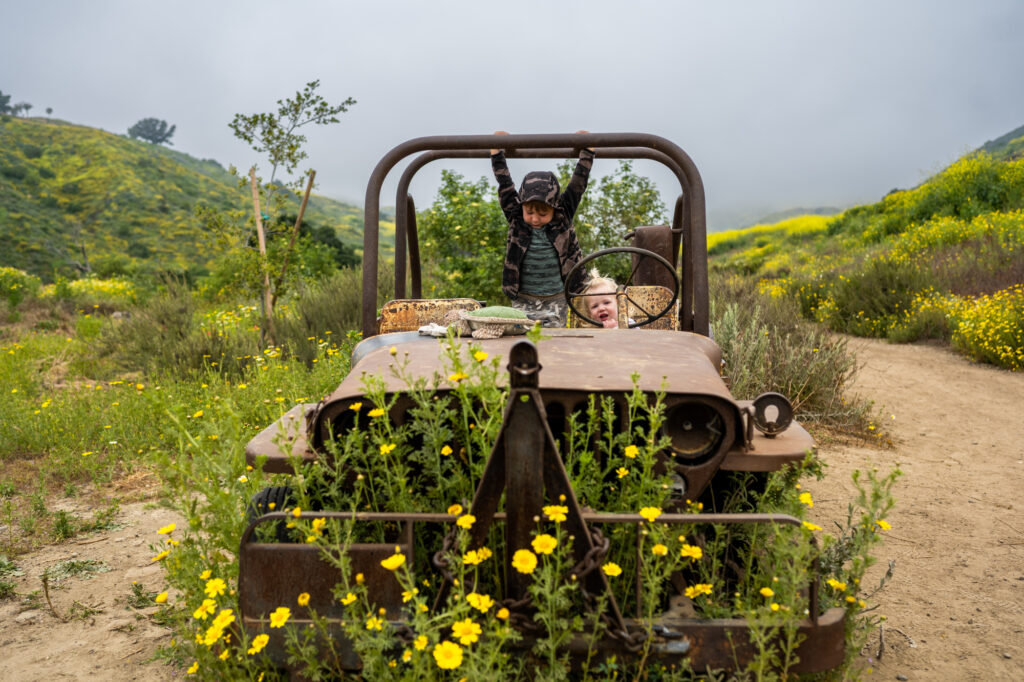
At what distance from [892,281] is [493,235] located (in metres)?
6.88

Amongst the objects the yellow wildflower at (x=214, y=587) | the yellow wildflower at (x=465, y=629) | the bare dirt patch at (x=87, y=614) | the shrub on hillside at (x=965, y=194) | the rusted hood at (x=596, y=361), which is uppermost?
the shrub on hillside at (x=965, y=194)

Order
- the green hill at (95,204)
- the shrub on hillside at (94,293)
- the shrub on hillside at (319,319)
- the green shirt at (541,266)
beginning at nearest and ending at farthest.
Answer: the green shirt at (541,266) → the shrub on hillside at (319,319) → the shrub on hillside at (94,293) → the green hill at (95,204)

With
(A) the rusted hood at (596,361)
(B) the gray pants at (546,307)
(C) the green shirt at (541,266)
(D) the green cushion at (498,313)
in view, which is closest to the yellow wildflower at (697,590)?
(A) the rusted hood at (596,361)

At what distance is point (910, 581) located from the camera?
10.4 feet

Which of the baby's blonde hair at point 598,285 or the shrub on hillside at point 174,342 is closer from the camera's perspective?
the baby's blonde hair at point 598,285

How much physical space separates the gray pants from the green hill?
22.7 meters

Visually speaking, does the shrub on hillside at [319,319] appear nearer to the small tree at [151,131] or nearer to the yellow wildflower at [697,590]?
the yellow wildflower at [697,590]

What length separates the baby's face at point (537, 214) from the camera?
4.11 metres

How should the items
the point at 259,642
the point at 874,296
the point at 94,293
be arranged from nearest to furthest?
1. the point at 259,642
2. the point at 874,296
3. the point at 94,293

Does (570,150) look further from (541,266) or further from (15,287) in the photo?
(15,287)

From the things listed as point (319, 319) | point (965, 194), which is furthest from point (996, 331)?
point (965, 194)

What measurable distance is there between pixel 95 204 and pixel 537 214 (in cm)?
4016

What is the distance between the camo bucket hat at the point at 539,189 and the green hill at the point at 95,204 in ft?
74.4

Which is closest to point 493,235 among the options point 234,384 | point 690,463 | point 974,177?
point 234,384
